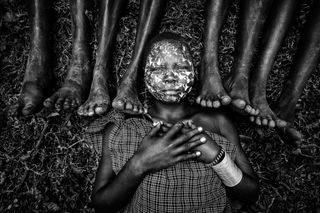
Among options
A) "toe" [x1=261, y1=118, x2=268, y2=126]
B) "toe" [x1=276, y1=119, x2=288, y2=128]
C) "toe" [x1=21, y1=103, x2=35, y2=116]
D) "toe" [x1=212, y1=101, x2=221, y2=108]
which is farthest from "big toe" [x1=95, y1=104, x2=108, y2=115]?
"toe" [x1=276, y1=119, x2=288, y2=128]

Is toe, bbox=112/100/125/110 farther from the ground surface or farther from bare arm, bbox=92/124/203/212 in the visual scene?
the ground surface

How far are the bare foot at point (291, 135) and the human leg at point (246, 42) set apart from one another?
0.44 metres

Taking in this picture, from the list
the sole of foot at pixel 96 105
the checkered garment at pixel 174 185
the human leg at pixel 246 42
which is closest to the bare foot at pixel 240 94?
the human leg at pixel 246 42

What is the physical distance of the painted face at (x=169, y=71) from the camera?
186cm

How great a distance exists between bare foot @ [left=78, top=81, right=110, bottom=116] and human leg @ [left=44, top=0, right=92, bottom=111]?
0.29 ft

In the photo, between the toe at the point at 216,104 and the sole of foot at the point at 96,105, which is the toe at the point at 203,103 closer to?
the toe at the point at 216,104

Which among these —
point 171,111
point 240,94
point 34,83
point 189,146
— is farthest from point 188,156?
point 34,83

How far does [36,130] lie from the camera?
7.88 ft

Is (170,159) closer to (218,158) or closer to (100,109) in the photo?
(218,158)

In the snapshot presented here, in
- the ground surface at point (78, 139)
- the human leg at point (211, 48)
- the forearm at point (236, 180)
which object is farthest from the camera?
the ground surface at point (78, 139)

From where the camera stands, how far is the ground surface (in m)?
2.33

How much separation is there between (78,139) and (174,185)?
99 centimetres

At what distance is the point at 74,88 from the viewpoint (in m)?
2.16

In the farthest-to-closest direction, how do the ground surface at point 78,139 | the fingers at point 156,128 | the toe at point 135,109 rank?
the ground surface at point 78,139
the toe at point 135,109
the fingers at point 156,128
